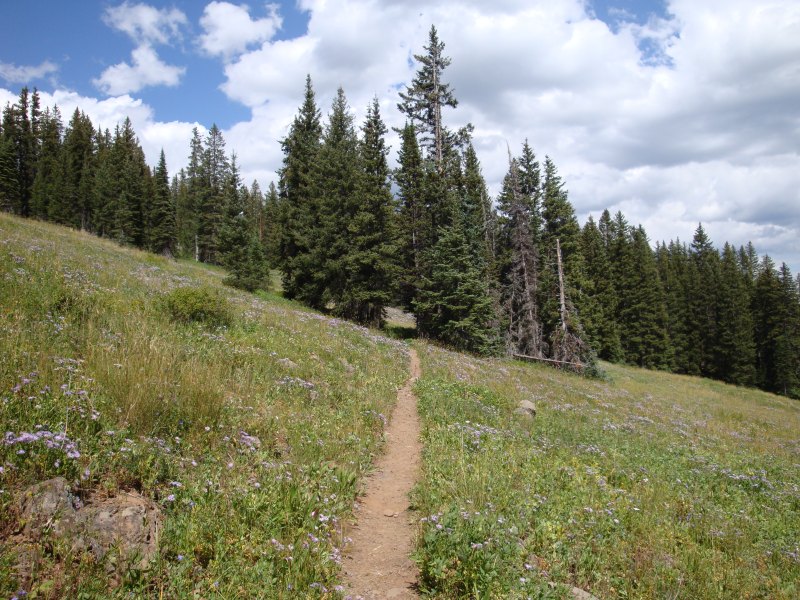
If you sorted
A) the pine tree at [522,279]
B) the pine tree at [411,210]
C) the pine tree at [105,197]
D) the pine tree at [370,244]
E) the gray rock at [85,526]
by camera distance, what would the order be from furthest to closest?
the pine tree at [105,197], the pine tree at [522,279], the pine tree at [411,210], the pine tree at [370,244], the gray rock at [85,526]

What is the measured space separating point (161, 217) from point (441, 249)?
1678 inches

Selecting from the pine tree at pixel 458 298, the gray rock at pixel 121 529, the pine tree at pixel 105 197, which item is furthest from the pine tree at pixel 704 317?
the pine tree at pixel 105 197

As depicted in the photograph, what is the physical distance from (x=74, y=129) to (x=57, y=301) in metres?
86.4

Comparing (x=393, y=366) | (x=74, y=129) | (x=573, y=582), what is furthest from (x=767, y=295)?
(x=74, y=129)

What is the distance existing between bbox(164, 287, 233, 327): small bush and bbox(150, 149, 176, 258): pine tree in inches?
1891

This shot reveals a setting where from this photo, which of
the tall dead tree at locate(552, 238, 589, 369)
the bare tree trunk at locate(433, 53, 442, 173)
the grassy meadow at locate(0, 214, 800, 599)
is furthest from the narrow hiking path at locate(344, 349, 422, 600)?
the bare tree trunk at locate(433, 53, 442, 173)

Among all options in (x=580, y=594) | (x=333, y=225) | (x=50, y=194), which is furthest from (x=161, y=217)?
(x=580, y=594)

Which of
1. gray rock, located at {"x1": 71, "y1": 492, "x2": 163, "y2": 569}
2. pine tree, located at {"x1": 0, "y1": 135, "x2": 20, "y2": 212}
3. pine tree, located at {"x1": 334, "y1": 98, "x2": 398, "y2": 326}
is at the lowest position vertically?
gray rock, located at {"x1": 71, "y1": 492, "x2": 163, "y2": 569}

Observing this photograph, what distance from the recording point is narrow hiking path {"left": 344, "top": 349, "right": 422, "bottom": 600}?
4340mm

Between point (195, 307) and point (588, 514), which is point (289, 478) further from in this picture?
point (195, 307)

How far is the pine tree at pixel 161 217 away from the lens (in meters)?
52.8

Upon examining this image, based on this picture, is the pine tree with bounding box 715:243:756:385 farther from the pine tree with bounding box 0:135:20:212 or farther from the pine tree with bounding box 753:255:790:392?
the pine tree with bounding box 0:135:20:212

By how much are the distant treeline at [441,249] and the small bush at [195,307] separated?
583 inches

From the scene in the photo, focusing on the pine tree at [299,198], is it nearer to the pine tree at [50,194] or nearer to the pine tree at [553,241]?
the pine tree at [553,241]
